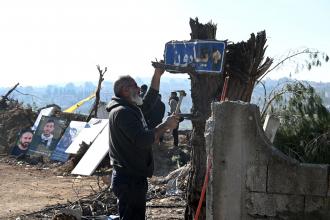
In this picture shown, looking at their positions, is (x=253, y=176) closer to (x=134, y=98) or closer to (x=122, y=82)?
(x=134, y=98)

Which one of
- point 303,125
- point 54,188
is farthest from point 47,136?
point 303,125

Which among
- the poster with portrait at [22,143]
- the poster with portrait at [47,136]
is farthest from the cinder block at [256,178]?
the poster with portrait at [22,143]

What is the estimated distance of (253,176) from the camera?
4.07m

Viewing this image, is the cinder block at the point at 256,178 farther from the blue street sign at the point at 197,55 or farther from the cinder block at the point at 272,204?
the blue street sign at the point at 197,55

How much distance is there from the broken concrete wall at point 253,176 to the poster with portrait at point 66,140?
12112mm

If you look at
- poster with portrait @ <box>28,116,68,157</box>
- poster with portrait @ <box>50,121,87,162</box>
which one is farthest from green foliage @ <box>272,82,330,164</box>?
poster with portrait @ <box>28,116,68,157</box>

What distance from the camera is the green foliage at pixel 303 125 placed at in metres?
8.02

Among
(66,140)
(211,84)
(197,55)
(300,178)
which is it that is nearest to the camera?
(300,178)

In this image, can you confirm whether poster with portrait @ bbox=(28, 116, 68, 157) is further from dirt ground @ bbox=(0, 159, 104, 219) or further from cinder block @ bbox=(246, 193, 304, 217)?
cinder block @ bbox=(246, 193, 304, 217)

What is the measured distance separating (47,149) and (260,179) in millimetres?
13668

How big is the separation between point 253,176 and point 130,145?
50.6 inches

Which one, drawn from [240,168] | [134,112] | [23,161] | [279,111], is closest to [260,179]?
[240,168]

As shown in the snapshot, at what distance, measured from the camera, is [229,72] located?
17.6 feet

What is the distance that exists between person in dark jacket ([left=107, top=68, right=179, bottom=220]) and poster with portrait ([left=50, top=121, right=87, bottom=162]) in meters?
11.1
